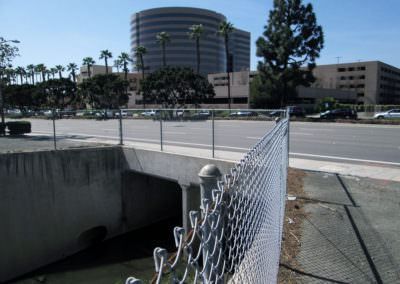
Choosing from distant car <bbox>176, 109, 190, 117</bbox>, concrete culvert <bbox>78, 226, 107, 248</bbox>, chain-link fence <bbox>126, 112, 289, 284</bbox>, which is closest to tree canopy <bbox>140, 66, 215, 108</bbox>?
concrete culvert <bbox>78, 226, 107, 248</bbox>

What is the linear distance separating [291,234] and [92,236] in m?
9.70

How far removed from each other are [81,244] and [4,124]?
10.8 metres

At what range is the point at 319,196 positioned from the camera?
20.2 ft

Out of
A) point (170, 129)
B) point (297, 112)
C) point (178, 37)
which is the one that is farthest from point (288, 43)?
point (178, 37)

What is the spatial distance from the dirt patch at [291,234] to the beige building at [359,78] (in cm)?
8610

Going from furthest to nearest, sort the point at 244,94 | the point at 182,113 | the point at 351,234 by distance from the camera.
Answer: the point at 244,94 → the point at 182,113 → the point at 351,234

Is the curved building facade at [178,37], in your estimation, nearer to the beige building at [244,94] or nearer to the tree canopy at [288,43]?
the beige building at [244,94]

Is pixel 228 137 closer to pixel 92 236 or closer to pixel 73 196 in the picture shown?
pixel 73 196

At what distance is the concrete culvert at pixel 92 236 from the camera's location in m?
11.6

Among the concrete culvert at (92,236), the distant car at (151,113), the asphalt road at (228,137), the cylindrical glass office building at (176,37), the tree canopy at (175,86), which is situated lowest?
the concrete culvert at (92,236)

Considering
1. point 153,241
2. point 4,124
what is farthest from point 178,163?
point 4,124

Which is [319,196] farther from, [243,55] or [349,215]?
[243,55]

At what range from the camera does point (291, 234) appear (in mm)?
4445

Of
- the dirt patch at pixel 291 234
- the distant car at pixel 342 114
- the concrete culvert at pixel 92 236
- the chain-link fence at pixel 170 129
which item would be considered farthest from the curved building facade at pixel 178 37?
the dirt patch at pixel 291 234
